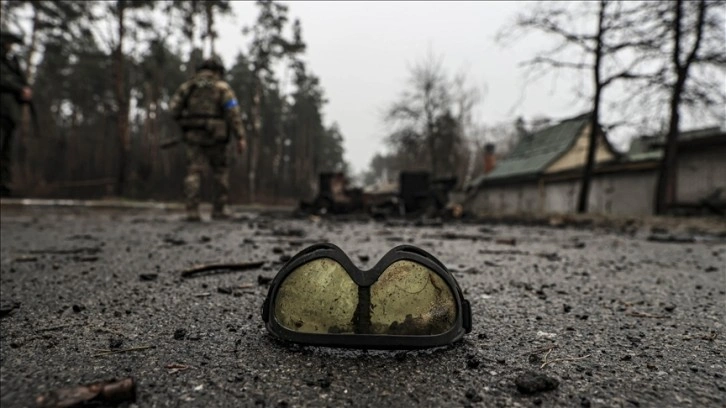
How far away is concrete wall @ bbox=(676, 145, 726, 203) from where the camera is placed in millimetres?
12773

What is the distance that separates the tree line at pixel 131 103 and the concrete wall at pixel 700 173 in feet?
53.2

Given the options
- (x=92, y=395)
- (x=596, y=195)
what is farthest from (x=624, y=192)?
(x=92, y=395)

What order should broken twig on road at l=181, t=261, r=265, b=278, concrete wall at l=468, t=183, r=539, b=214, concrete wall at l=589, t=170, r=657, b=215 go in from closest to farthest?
broken twig on road at l=181, t=261, r=265, b=278 → concrete wall at l=589, t=170, r=657, b=215 → concrete wall at l=468, t=183, r=539, b=214

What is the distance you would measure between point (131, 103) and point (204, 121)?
33.1 metres

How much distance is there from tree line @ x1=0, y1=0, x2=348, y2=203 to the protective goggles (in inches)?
304

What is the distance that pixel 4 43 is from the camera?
27.7ft

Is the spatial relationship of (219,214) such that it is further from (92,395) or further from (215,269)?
(92,395)

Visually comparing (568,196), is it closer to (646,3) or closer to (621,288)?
(646,3)

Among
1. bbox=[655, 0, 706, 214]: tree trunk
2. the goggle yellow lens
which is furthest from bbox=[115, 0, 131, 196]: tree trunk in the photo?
bbox=[655, 0, 706, 214]: tree trunk

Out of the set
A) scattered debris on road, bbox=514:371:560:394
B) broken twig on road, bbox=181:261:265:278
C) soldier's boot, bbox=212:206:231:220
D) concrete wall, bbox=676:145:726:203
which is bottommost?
broken twig on road, bbox=181:261:265:278

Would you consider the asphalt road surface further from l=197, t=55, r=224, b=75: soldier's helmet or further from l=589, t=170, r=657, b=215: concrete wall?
l=589, t=170, r=657, b=215: concrete wall

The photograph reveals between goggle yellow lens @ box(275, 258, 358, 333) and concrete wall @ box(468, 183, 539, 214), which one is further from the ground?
concrete wall @ box(468, 183, 539, 214)

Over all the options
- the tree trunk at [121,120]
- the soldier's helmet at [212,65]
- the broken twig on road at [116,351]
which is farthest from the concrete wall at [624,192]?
the tree trunk at [121,120]

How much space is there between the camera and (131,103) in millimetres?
33844
